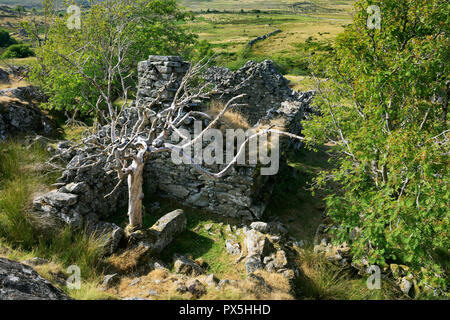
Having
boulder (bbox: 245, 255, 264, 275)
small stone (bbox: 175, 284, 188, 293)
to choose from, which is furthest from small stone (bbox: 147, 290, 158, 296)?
boulder (bbox: 245, 255, 264, 275)

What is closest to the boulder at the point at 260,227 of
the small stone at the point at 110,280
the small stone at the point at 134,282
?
the small stone at the point at 134,282

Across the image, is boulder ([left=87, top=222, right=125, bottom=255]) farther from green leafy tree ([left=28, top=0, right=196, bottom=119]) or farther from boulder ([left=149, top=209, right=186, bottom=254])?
green leafy tree ([left=28, top=0, right=196, bottom=119])

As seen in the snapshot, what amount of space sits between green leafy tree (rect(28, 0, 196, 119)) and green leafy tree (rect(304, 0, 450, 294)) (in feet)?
25.0

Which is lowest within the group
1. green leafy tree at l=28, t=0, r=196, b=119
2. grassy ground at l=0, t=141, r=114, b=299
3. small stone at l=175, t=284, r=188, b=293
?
small stone at l=175, t=284, r=188, b=293

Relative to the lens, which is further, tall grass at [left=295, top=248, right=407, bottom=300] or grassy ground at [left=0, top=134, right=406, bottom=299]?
tall grass at [left=295, top=248, right=407, bottom=300]

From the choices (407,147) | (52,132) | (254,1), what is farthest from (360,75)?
(254,1)

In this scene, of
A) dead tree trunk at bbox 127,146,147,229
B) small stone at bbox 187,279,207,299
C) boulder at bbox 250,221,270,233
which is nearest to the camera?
small stone at bbox 187,279,207,299

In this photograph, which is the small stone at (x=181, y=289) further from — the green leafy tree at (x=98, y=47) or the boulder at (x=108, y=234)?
the green leafy tree at (x=98, y=47)

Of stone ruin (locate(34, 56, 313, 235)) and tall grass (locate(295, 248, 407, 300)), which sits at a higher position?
stone ruin (locate(34, 56, 313, 235))

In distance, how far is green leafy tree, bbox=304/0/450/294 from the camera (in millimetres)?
5141

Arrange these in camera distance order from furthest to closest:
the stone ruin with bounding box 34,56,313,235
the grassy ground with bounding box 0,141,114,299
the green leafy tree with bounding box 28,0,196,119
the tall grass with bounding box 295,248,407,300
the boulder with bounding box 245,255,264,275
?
the green leafy tree with bounding box 28,0,196,119 < the stone ruin with bounding box 34,56,313,235 < the boulder with bounding box 245,255,264,275 < the tall grass with bounding box 295,248,407,300 < the grassy ground with bounding box 0,141,114,299

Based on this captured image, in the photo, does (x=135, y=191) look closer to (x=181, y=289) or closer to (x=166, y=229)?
(x=166, y=229)
